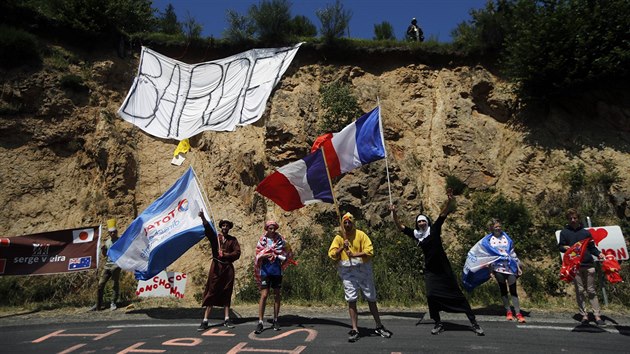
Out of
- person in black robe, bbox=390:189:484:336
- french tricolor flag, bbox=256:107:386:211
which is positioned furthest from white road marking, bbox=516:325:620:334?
french tricolor flag, bbox=256:107:386:211

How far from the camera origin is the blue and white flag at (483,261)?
666cm

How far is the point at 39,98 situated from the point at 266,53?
285 inches

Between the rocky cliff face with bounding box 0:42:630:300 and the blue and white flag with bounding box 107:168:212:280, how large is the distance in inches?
162

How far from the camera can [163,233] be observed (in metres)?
7.48

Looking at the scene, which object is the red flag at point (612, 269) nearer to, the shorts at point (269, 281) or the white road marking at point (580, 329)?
the white road marking at point (580, 329)

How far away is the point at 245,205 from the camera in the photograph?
12523 millimetres

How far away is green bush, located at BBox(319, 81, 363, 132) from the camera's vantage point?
13109mm

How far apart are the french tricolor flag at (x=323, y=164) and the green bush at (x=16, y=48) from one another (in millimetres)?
11201

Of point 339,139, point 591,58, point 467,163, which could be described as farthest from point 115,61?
point 591,58

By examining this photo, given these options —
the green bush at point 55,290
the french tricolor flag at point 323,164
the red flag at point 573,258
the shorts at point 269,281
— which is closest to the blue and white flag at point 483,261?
the red flag at point 573,258

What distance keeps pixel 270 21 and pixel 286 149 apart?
5.55 metres

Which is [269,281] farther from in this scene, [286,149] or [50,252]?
[286,149]

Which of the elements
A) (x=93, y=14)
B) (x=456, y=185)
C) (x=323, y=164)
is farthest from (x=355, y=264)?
(x=93, y=14)

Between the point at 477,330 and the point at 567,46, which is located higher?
the point at 567,46
